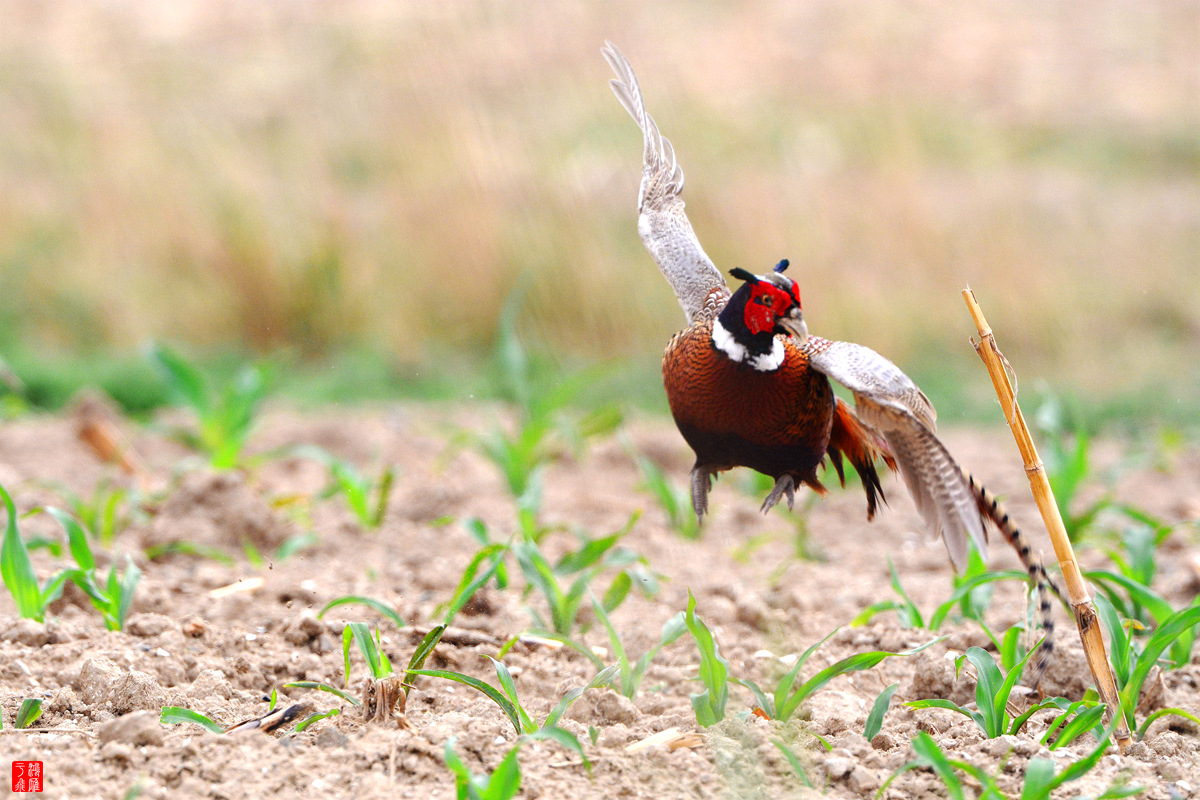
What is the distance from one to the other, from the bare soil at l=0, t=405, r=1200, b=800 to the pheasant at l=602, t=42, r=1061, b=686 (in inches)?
11.9

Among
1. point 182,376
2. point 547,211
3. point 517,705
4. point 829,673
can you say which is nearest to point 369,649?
point 517,705

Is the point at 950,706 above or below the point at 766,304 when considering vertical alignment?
below

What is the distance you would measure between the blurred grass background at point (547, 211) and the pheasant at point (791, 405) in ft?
5.67

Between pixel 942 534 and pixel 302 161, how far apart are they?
6.48m

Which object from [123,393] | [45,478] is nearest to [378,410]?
[123,393]

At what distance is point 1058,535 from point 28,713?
163 centimetres

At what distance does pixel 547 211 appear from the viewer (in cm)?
382

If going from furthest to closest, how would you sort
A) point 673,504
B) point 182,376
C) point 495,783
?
1. point 182,376
2. point 673,504
3. point 495,783

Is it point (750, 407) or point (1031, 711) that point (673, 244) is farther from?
point (1031, 711)

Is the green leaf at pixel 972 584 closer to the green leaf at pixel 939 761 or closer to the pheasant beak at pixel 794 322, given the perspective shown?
the green leaf at pixel 939 761

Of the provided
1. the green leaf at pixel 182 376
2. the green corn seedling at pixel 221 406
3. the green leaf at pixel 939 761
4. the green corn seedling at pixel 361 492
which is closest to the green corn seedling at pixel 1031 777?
the green leaf at pixel 939 761

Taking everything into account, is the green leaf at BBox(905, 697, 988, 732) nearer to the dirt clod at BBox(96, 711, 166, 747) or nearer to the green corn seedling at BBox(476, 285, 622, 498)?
the dirt clod at BBox(96, 711, 166, 747)

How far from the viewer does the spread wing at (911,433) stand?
1.43 m

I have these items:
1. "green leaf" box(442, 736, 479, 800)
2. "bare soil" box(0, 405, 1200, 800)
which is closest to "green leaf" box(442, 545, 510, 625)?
"bare soil" box(0, 405, 1200, 800)
